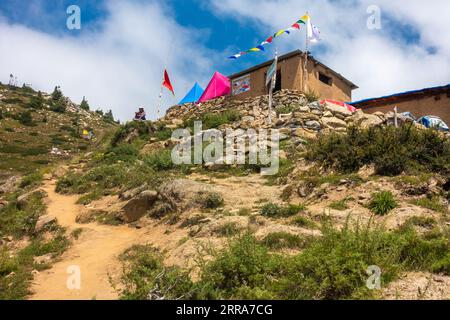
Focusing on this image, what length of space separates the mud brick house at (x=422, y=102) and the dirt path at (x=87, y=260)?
13.5m

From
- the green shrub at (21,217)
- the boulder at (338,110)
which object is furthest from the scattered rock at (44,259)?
the boulder at (338,110)

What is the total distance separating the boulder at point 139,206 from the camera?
34.9 feet

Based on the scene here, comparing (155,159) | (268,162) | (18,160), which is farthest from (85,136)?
(268,162)

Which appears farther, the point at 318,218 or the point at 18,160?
the point at 18,160

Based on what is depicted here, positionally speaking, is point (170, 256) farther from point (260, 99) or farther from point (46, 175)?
point (260, 99)

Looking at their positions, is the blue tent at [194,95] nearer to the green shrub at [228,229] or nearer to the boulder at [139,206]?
the boulder at [139,206]

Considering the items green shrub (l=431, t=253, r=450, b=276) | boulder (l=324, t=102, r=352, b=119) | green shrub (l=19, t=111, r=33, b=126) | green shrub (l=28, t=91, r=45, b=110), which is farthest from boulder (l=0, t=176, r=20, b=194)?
green shrub (l=28, t=91, r=45, b=110)

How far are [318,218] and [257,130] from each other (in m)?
9.31

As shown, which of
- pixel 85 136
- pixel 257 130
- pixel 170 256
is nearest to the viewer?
pixel 170 256

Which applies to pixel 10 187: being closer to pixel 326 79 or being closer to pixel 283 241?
pixel 283 241

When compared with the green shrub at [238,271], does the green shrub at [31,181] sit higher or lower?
higher

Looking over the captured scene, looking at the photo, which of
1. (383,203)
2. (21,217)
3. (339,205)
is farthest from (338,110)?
(21,217)

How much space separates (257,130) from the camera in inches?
658
